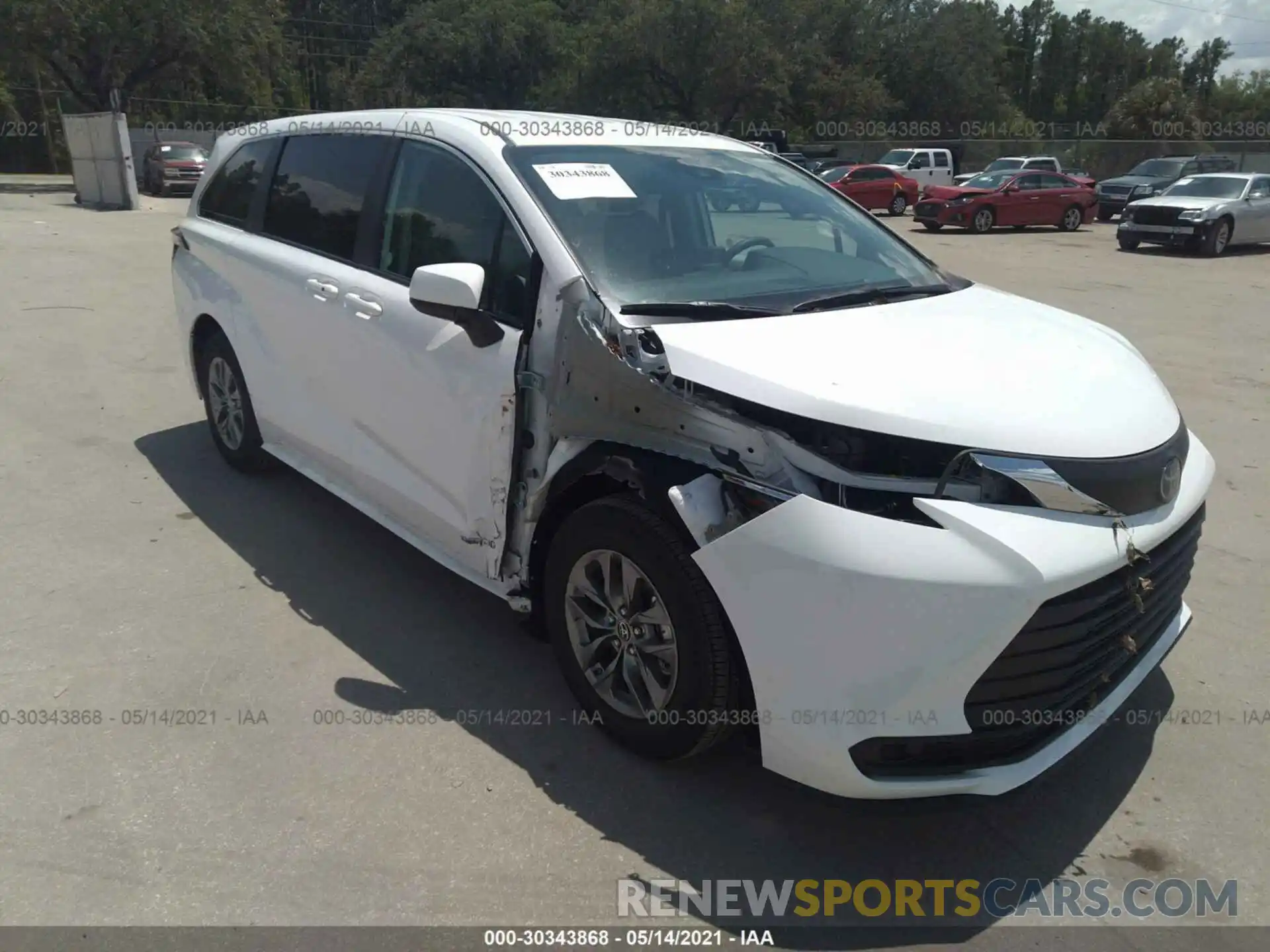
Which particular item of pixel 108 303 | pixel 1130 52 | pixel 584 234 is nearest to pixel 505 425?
pixel 584 234

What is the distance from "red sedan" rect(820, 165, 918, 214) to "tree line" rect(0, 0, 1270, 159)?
53.1 ft

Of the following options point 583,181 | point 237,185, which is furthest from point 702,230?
point 237,185

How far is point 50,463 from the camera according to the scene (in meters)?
5.77

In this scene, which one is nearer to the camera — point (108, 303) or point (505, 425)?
point (505, 425)

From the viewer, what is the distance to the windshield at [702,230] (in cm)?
329

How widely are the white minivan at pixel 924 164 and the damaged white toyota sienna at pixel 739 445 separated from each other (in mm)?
31301

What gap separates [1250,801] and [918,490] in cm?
158

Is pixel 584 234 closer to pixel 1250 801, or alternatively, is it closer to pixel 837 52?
pixel 1250 801

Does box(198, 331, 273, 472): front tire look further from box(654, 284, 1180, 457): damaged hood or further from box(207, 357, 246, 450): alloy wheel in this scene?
box(654, 284, 1180, 457): damaged hood

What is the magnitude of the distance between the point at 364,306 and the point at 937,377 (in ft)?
7.31

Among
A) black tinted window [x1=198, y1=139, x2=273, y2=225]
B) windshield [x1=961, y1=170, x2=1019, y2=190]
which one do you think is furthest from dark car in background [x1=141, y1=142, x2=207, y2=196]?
black tinted window [x1=198, y1=139, x2=273, y2=225]

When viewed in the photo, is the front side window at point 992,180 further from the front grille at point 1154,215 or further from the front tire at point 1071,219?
the front grille at point 1154,215

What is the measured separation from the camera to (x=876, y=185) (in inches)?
1122

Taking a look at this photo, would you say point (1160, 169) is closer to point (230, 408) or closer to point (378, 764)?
point (230, 408)
